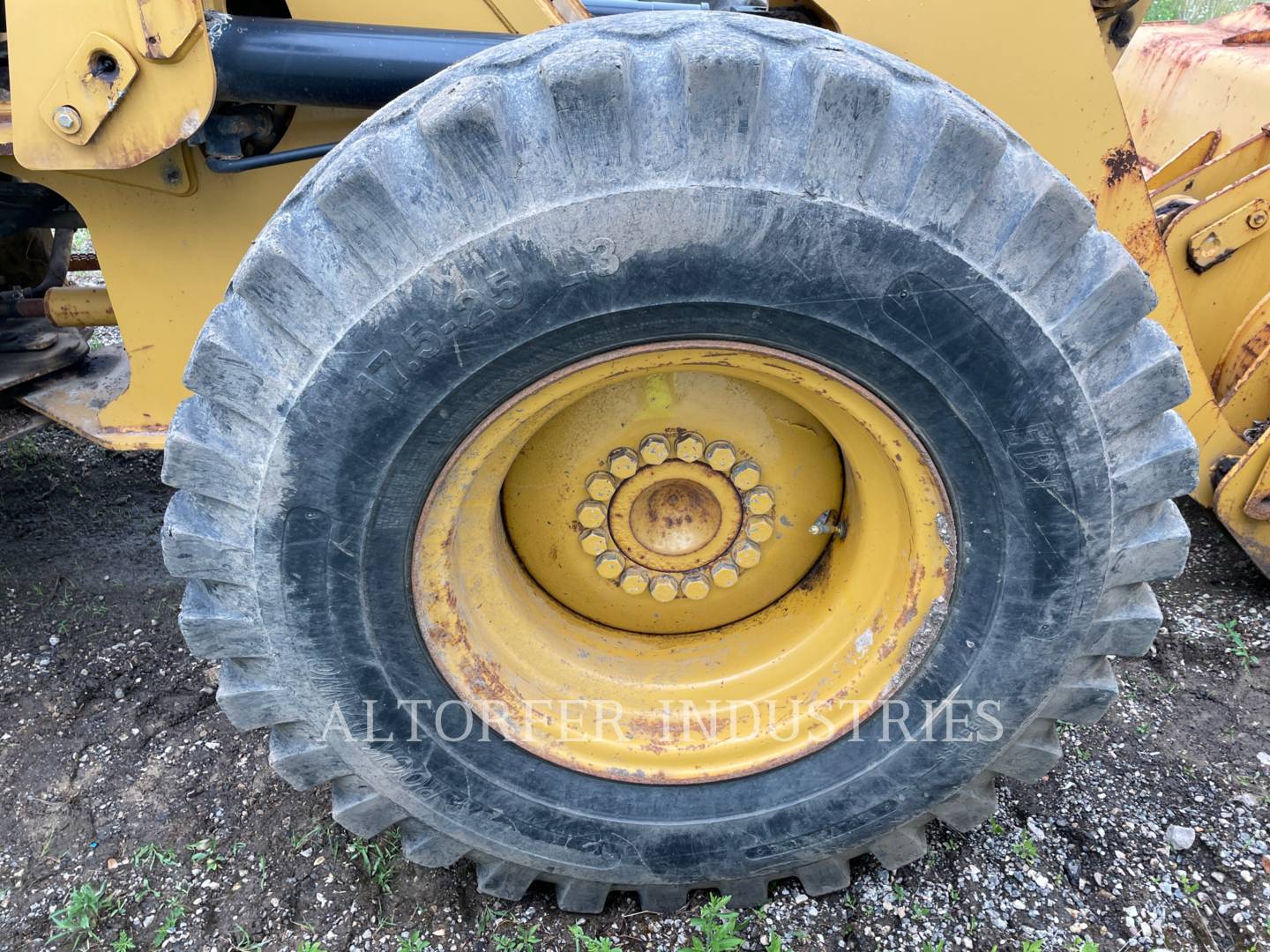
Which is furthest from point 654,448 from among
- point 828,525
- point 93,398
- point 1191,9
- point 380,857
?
point 1191,9

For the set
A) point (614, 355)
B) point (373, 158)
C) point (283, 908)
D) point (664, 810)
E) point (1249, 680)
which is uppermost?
point (373, 158)

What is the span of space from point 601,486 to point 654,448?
0.46ft

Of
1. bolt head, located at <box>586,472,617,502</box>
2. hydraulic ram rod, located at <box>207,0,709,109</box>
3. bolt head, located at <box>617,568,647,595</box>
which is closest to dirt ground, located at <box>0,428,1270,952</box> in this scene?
bolt head, located at <box>617,568,647,595</box>

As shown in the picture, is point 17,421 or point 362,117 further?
point 17,421

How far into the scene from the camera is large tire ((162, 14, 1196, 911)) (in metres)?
1.29

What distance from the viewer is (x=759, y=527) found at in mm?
1865

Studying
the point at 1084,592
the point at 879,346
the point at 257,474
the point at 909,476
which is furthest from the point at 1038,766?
the point at 257,474

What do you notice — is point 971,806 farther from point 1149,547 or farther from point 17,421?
point 17,421

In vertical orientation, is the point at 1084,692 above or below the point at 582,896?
above

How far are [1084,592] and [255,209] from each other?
190 centimetres

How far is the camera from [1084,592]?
158cm

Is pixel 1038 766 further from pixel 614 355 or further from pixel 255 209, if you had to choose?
pixel 255 209

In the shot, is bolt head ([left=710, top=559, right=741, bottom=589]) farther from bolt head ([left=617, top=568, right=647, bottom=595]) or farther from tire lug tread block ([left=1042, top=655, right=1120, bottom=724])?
tire lug tread block ([left=1042, top=655, right=1120, bottom=724])

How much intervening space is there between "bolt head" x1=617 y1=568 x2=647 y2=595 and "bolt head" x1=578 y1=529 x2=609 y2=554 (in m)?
0.08
